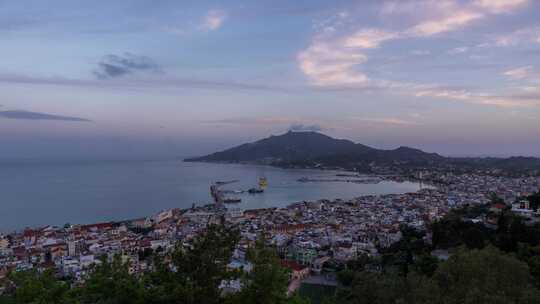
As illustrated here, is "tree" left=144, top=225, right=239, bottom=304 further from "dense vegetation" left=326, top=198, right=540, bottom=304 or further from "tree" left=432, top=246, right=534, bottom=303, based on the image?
"tree" left=432, top=246, right=534, bottom=303

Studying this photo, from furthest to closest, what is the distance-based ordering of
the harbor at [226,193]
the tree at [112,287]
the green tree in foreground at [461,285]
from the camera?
the harbor at [226,193] → the tree at [112,287] → the green tree in foreground at [461,285]

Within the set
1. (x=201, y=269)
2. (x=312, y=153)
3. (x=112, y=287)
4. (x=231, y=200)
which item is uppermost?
(x=312, y=153)

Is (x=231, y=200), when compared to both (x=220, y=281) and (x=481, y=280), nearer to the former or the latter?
(x=481, y=280)

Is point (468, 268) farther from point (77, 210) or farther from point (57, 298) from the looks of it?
point (77, 210)

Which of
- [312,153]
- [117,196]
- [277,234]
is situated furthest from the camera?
[312,153]

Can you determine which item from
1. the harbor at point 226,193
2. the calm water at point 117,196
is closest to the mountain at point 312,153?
the calm water at point 117,196

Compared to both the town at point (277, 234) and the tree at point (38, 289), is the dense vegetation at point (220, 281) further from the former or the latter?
the town at point (277, 234)

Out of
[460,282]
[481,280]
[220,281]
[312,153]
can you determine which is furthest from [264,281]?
[312,153]
